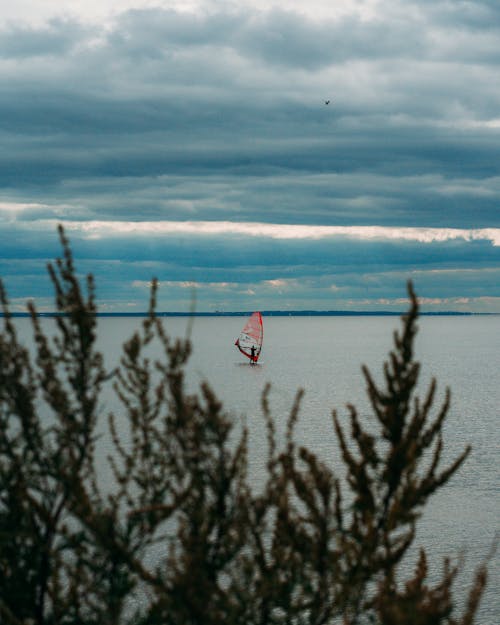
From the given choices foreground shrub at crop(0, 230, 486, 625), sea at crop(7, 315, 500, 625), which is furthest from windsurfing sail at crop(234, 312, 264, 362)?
foreground shrub at crop(0, 230, 486, 625)

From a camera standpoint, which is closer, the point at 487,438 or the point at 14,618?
the point at 14,618

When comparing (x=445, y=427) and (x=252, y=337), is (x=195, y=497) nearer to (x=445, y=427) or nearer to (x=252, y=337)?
(x=445, y=427)

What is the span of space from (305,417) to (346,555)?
249ft

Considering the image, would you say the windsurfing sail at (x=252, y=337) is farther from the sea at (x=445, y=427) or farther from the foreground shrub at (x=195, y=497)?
the foreground shrub at (x=195, y=497)

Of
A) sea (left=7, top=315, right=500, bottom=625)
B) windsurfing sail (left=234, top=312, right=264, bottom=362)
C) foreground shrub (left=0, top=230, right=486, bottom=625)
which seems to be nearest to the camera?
foreground shrub (left=0, top=230, right=486, bottom=625)

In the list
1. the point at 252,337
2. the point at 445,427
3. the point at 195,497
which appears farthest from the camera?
the point at 252,337

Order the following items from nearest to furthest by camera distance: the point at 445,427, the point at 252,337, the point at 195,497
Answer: the point at 195,497, the point at 445,427, the point at 252,337

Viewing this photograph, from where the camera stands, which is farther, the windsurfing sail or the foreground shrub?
the windsurfing sail

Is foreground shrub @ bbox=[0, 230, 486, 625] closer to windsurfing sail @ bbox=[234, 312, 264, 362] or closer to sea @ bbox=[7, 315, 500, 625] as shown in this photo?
sea @ bbox=[7, 315, 500, 625]

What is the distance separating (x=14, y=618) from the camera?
1170 cm

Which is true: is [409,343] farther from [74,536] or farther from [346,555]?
[74,536]

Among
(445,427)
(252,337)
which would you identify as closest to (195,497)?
(445,427)

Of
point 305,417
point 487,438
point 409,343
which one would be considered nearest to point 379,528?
point 409,343

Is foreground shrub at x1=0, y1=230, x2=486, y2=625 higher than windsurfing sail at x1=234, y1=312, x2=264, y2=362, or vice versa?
foreground shrub at x1=0, y1=230, x2=486, y2=625
